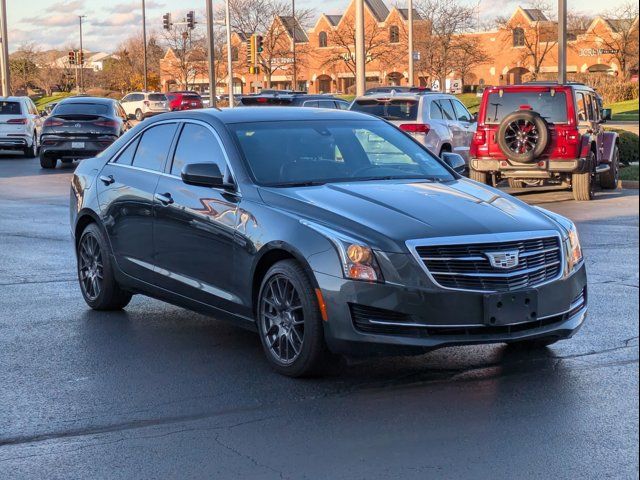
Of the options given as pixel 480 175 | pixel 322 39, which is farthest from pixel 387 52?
pixel 480 175

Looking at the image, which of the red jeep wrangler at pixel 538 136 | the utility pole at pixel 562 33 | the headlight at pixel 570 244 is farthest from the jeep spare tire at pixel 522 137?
the headlight at pixel 570 244

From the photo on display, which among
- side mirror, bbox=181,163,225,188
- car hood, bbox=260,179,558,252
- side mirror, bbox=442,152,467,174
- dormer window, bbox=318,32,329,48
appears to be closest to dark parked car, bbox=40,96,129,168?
side mirror, bbox=442,152,467,174

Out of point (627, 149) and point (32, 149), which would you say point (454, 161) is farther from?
point (32, 149)

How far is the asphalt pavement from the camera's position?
17.0ft

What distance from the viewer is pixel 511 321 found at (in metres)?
6.29

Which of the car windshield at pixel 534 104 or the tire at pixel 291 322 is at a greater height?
the car windshield at pixel 534 104

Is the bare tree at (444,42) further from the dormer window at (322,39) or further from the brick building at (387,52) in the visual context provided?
the dormer window at (322,39)

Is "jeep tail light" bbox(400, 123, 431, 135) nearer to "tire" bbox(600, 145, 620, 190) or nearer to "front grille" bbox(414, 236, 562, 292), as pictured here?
"tire" bbox(600, 145, 620, 190)

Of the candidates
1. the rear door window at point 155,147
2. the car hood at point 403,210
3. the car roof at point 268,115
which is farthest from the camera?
the rear door window at point 155,147

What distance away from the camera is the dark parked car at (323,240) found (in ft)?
20.5

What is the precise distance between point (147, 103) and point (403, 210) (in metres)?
55.5

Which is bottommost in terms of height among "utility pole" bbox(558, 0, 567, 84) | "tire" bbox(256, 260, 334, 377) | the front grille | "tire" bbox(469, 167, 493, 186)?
"tire" bbox(256, 260, 334, 377)

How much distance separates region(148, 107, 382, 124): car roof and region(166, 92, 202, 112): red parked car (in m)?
50.2

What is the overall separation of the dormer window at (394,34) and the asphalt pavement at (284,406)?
266ft
